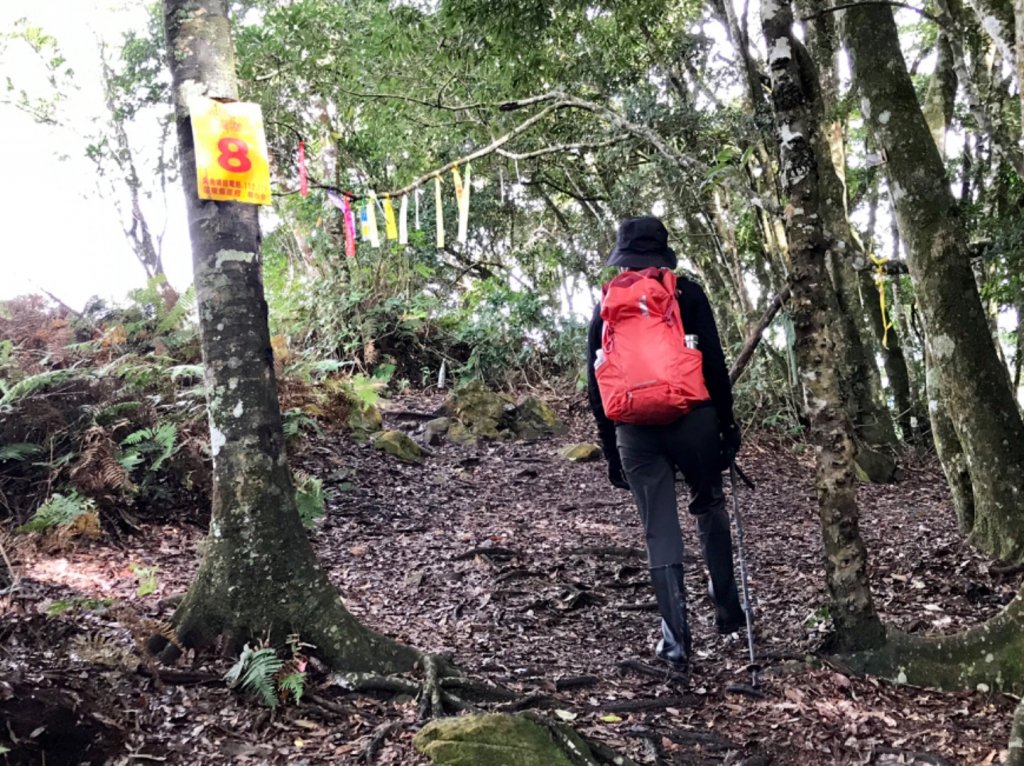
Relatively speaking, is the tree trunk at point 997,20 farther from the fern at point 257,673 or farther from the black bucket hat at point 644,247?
the fern at point 257,673

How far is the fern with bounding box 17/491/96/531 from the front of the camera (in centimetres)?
466

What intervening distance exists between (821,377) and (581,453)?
19.9 ft

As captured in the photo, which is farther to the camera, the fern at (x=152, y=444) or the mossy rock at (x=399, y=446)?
the mossy rock at (x=399, y=446)

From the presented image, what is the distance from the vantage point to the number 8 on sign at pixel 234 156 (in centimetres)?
338

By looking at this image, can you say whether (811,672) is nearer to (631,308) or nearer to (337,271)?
(631,308)

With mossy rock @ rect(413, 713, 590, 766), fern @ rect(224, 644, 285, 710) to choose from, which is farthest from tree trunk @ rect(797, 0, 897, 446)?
fern @ rect(224, 644, 285, 710)

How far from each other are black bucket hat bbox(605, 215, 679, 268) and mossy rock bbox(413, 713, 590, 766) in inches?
82.3

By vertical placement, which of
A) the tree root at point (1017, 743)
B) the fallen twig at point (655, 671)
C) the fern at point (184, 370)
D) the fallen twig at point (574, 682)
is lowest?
the fallen twig at point (655, 671)

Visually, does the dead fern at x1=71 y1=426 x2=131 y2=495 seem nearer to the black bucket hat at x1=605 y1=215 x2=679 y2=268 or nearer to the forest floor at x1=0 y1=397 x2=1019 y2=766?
the forest floor at x1=0 y1=397 x2=1019 y2=766

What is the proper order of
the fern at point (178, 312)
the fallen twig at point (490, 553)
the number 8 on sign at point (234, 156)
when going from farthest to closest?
1. the fern at point (178, 312)
2. the fallen twig at point (490, 553)
3. the number 8 on sign at point (234, 156)

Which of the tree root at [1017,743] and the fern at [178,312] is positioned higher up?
the fern at [178,312]

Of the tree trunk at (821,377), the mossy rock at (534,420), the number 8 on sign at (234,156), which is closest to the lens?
the tree trunk at (821,377)

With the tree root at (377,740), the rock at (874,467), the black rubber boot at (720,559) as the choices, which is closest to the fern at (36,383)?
the tree root at (377,740)

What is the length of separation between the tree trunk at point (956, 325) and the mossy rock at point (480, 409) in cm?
619
